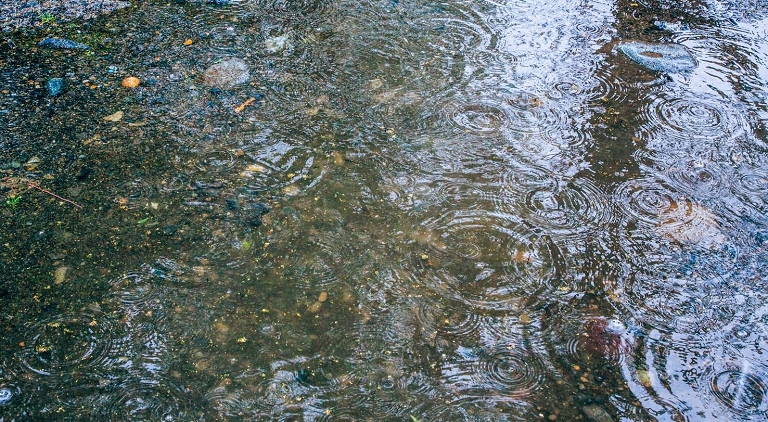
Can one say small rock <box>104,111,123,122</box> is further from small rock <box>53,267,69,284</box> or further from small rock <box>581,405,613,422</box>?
small rock <box>581,405,613,422</box>

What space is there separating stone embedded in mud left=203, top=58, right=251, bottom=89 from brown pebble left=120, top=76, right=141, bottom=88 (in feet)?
1.33

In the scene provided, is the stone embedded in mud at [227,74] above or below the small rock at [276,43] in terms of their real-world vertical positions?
below

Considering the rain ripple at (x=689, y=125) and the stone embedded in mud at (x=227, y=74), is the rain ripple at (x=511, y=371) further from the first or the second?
the stone embedded in mud at (x=227, y=74)

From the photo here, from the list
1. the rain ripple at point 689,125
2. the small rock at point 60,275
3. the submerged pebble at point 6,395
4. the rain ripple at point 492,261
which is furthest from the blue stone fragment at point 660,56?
the submerged pebble at point 6,395

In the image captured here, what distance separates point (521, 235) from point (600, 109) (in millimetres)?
1203

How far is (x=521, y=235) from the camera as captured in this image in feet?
9.84

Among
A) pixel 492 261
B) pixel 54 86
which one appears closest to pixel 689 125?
pixel 492 261

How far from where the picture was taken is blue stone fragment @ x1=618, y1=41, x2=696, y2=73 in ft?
13.4

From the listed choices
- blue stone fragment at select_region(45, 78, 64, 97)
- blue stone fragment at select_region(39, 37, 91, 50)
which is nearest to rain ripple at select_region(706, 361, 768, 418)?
blue stone fragment at select_region(45, 78, 64, 97)

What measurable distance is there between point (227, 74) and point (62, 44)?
119cm

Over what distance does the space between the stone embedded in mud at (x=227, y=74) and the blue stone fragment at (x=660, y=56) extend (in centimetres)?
249

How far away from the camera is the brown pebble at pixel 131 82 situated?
12.5ft

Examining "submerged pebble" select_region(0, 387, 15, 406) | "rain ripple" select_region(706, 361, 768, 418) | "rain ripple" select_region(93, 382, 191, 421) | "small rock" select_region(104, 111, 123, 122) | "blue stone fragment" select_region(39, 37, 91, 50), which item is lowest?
"submerged pebble" select_region(0, 387, 15, 406)

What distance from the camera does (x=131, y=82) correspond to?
384 cm
